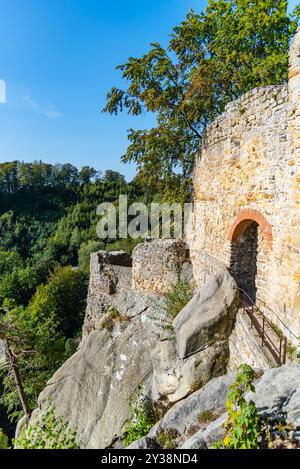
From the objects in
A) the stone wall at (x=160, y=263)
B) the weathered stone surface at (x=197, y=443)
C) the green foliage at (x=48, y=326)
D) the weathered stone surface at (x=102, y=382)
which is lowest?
the green foliage at (x=48, y=326)

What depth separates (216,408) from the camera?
172 inches

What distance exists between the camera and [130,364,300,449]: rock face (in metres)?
3.27

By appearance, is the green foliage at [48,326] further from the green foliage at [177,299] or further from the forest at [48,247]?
the green foliage at [177,299]

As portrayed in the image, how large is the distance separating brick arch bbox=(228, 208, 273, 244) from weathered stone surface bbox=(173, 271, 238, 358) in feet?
4.43

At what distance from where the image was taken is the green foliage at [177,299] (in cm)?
821

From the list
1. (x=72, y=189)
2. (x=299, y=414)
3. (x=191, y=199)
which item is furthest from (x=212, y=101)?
(x=72, y=189)

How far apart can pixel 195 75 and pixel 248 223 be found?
596cm

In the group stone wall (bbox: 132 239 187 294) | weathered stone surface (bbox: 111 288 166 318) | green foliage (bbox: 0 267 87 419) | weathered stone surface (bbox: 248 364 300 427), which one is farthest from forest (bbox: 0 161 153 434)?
weathered stone surface (bbox: 248 364 300 427)

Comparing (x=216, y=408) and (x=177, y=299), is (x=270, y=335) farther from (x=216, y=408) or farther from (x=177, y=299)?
(x=177, y=299)

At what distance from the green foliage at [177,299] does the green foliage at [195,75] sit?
3.92m

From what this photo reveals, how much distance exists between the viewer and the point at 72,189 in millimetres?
60125

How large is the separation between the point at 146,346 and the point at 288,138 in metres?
6.91

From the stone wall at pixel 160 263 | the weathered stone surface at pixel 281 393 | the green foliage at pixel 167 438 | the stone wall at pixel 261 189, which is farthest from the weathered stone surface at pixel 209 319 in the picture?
the stone wall at pixel 160 263

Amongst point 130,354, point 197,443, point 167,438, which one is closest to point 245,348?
point 167,438
